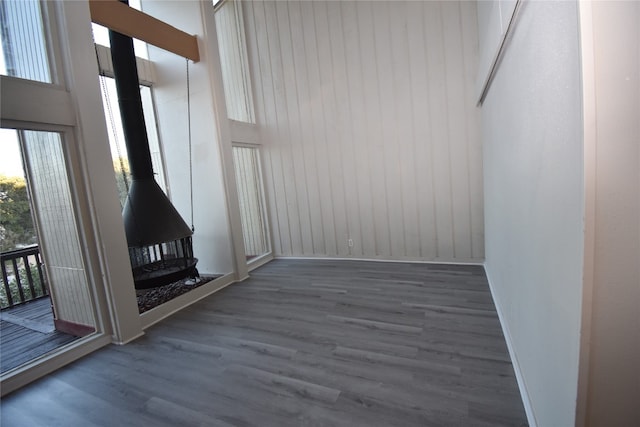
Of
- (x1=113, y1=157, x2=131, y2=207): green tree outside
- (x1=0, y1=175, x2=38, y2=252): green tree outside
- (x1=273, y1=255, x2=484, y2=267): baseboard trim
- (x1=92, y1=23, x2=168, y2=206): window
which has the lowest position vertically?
(x1=273, y1=255, x2=484, y2=267): baseboard trim

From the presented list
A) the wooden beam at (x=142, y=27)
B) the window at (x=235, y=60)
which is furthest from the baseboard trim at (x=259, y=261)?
the wooden beam at (x=142, y=27)

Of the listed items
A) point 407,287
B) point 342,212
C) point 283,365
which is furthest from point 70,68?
point 407,287

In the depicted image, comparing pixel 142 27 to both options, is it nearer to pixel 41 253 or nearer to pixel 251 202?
pixel 41 253

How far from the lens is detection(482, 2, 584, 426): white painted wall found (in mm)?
846

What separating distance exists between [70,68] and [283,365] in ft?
9.32

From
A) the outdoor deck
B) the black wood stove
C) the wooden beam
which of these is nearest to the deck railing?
the outdoor deck

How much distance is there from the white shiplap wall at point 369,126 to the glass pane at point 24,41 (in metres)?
2.87

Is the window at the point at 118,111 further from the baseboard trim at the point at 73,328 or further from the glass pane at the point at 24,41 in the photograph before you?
the baseboard trim at the point at 73,328

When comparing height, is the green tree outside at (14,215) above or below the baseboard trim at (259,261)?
above

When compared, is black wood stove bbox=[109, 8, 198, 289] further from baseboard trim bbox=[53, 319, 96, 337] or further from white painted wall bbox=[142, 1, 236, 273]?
white painted wall bbox=[142, 1, 236, 273]

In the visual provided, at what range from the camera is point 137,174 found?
324 centimetres

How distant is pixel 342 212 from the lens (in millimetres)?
4598

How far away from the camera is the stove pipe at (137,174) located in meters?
3.04

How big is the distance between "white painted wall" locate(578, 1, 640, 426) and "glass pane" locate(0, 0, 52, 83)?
10.8 ft
